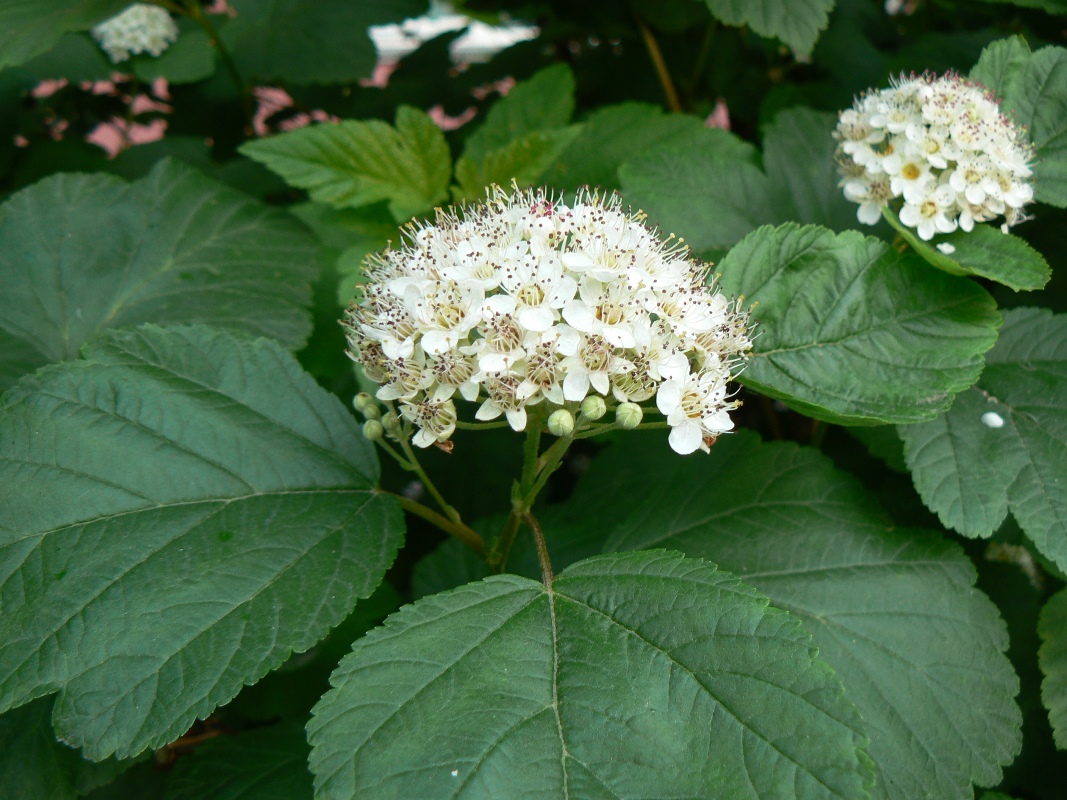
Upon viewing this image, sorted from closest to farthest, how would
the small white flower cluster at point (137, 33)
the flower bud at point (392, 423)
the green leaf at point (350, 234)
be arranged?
1. the flower bud at point (392, 423)
2. the green leaf at point (350, 234)
3. the small white flower cluster at point (137, 33)

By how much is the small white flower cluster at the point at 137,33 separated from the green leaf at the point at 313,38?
18.6 inches

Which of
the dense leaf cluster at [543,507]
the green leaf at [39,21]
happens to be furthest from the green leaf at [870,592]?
the green leaf at [39,21]

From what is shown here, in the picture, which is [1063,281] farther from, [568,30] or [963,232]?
[568,30]

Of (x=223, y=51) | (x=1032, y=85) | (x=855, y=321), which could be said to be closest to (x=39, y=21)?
(x=223, y=51)

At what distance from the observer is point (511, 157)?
1.94 meters

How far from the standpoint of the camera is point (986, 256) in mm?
1563

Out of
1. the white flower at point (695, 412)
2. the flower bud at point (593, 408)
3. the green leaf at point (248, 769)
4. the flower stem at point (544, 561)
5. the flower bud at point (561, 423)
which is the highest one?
the flower bud at point (593, 408)

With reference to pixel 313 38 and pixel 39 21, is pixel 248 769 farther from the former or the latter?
pixel 313 38

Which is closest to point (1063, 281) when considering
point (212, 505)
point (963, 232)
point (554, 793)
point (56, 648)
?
point (963, 232)

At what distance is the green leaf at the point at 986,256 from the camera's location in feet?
4.70

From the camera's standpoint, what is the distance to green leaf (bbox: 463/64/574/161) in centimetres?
221

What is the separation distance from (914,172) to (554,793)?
53.2 inches

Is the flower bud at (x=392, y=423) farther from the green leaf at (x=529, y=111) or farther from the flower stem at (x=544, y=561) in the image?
the green leaf at (x=529, y=111)

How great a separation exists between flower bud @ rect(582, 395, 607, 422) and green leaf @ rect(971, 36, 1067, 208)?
123cm
